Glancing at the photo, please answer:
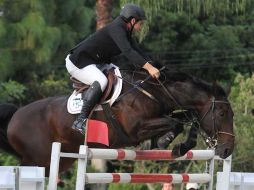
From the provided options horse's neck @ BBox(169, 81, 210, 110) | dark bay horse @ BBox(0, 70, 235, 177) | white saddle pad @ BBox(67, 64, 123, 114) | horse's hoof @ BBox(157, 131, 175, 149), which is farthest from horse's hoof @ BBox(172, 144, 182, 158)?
white saddle pad @ BBox(67, 64, 123, 114)

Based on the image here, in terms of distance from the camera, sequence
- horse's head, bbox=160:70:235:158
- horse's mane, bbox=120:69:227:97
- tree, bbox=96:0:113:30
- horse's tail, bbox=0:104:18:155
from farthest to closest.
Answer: tree, bbox=96:0:113:30, horse's tail, bbox=0:104:18:155, horse's mane, bbox=120:69:227:97, horse's head, bbox=160:70:235:158

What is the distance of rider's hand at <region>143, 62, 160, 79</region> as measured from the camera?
346 inches

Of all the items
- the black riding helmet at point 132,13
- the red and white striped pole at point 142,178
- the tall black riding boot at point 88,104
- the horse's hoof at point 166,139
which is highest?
the black riding helmet at point 132,13

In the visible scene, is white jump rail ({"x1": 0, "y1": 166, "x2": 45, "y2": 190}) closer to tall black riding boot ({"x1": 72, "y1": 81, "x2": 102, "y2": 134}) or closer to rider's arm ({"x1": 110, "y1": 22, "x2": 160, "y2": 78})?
tall black riding boot ({"x1": 72, "y1": 81, "x2": 102, "y2": 134})

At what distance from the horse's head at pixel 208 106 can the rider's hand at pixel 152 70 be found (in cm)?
31

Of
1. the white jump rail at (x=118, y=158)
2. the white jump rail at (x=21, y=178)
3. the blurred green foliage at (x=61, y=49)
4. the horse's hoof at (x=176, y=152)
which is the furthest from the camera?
the blurred green foliage at (x=61, y=49)

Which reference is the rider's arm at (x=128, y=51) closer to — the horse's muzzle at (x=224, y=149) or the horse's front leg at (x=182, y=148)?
the horse's front leg at (x=182, y=148)

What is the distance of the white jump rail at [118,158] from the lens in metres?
7.42

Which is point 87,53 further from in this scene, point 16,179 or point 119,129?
point 16,179

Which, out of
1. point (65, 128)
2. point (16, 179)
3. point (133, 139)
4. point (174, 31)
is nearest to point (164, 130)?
point (133, 139)

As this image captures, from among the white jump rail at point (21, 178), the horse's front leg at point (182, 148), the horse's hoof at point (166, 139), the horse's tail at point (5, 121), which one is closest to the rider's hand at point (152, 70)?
the horse's hoof at point (166, 139)

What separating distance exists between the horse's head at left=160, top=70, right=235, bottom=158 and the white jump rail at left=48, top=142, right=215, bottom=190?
0.20 m

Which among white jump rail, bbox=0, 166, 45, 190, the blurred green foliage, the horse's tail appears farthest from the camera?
the blurred green foliage

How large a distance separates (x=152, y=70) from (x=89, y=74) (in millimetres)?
812
